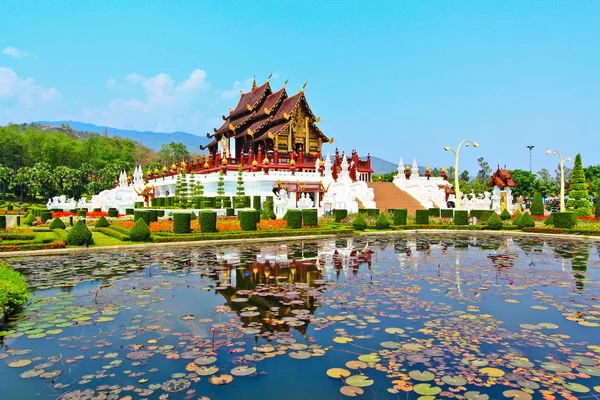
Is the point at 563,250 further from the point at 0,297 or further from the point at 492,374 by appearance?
the point at 0,297

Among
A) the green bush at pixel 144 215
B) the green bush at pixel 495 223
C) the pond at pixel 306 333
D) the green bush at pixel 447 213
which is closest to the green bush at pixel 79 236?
the pond at pixel 306 333

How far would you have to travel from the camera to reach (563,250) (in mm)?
18484

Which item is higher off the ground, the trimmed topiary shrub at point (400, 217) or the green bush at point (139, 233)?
the trimmed topiary shrub at point (400, 217)

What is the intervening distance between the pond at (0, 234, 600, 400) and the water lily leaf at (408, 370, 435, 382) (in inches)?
1.0

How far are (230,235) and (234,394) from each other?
Answer: 54.5 ft

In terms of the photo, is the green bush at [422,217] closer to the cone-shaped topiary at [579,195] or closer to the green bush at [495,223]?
the green bush at [495,223]

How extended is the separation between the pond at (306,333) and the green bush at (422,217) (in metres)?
14.9

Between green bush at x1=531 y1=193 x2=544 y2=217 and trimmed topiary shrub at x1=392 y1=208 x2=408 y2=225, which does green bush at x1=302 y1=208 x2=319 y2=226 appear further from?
green bush at x1=531 y1=193 x2=544 y2=217

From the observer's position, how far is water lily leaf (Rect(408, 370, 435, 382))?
565cm

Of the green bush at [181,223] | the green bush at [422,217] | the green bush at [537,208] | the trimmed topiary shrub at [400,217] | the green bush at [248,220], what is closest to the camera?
the green bush at [181,223]

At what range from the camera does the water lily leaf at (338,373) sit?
5.84 meters

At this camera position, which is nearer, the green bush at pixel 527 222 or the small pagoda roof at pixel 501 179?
the green bush at pixel 527 222

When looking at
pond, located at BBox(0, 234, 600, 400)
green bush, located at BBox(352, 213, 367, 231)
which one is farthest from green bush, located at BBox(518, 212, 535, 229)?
pond, located at BBox(0, 234, 600, 400)

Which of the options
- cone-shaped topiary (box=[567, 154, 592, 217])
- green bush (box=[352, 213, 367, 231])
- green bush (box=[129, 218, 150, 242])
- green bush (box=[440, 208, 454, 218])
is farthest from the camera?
cone-shaped topiary (box=[567, 154, 592, 217])
